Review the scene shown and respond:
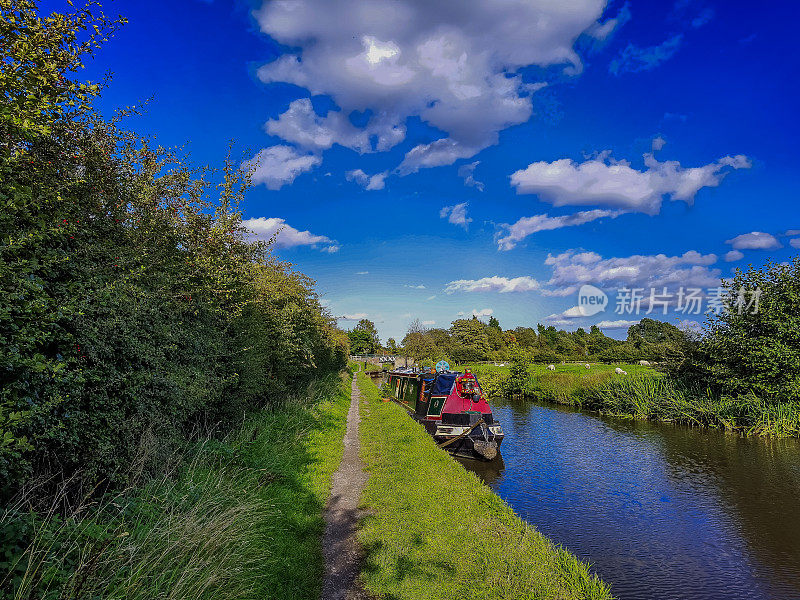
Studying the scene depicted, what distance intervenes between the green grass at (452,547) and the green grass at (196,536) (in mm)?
1034

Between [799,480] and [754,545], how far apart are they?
5297 mm

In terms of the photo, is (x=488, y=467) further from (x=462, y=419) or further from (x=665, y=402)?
(x=665, y=402)

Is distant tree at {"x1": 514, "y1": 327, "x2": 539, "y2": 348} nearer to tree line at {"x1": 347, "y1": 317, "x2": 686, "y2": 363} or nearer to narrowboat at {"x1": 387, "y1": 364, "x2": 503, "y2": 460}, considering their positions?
tree line at {"x1": 347, "y1": 317, "x2": 686, "y2": 363}

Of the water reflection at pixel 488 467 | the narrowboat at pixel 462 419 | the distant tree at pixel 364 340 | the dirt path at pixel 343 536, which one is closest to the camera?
the dirt path at pixel 343 536

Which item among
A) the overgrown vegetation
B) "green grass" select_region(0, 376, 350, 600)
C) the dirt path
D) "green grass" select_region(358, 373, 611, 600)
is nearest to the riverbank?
"green grass" select_region(358, 373, 611, 600)

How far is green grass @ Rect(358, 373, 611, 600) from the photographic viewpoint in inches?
194

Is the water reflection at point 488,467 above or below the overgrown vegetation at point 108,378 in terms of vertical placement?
below

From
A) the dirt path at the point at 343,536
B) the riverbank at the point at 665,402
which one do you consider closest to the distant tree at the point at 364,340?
the riverbank at the point at 665,402

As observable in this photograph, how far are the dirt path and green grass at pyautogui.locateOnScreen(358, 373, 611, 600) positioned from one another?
19 cm

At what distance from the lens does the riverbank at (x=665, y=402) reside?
664 inches

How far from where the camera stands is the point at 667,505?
1075 cm

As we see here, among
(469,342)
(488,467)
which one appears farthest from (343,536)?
(469,342)

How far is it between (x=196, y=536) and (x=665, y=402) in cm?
2319

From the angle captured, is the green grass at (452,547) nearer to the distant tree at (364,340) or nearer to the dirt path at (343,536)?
the dirt path at (343,536)
